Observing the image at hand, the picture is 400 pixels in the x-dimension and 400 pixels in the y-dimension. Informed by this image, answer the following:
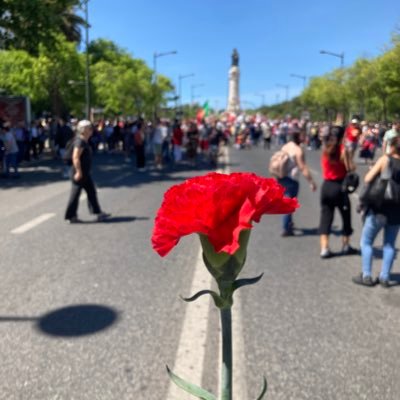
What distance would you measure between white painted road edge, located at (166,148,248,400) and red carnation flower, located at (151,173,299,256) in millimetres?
1971

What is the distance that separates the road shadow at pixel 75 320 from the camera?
3.45 m

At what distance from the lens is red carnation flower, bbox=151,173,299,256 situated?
0.92 m

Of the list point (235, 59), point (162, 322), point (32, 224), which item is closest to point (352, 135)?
point (32, 224)

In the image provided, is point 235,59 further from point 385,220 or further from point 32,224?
point 385,220

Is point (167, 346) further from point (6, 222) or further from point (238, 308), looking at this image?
point (6, 222)

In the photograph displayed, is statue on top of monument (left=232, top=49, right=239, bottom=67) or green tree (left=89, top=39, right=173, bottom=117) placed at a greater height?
statue on top of monument (left=232, top=49, right=239, bottom=67)

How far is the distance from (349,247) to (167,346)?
3.31 meters

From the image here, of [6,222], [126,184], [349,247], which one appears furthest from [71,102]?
[349,247]

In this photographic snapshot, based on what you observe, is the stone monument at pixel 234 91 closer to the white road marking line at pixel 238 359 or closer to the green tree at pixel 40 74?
the green tree at pixel 40 74

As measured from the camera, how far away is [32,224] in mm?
7332

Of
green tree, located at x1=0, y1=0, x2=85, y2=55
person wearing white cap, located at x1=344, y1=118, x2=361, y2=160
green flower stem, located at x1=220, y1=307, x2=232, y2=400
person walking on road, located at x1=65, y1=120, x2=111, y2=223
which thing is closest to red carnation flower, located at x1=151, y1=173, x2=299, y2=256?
green flower stem, located at x1=220, y1=307, x2=232, y2=400

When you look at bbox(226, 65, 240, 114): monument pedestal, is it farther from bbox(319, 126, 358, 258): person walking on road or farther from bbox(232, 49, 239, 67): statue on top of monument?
bbox(319, 126, 358, 258): person walking on road

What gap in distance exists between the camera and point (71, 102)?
129ft

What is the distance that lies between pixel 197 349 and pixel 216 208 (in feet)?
8.16
